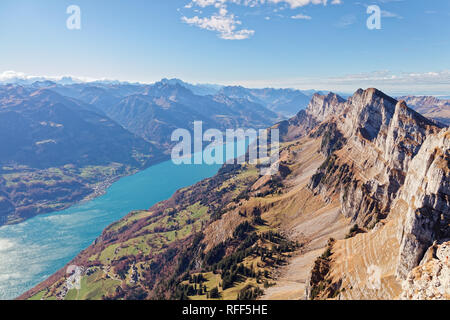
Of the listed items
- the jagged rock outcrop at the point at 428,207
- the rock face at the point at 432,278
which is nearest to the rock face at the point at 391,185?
the jagged rock outcrop at the point at 428,207

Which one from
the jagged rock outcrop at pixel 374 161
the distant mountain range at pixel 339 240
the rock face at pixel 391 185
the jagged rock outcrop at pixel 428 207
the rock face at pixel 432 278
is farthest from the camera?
the jagged rock outcrop at pixel 374 161

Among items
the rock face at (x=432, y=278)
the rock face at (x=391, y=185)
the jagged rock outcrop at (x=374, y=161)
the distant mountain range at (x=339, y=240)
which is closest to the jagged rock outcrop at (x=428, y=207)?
the rock face at (x=391, y=185)

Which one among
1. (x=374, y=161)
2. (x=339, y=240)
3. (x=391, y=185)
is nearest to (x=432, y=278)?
(x=339, y=240)

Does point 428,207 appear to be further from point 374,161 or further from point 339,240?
point 374,161

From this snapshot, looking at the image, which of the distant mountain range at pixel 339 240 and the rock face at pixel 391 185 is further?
the distant mountain range at pixel 339 240

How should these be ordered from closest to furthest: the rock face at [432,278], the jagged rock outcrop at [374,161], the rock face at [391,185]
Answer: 1. the rock face at [432,278]
2. the rock face at [391,185]
3. the jagged rock outcrop at [374,161]

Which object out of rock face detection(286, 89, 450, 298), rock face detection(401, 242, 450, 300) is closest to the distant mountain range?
rock face detection(401, 242, 450, 300)

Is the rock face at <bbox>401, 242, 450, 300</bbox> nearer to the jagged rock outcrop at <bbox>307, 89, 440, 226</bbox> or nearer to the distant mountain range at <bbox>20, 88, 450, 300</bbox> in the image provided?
the distant mountain range at <bbox>20, 88, 450, 300</bbox>

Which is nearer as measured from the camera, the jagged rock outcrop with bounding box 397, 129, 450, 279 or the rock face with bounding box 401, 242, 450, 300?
the rock face with bounding box 401, 242, 450, 300

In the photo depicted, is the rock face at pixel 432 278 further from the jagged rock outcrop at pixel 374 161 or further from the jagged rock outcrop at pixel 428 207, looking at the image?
the jagged rock outcrop at pixel 374 161
